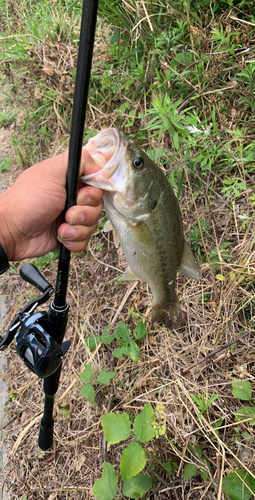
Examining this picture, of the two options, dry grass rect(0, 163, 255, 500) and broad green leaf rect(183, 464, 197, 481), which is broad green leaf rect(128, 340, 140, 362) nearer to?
dry grass rect(0, 163, 255, 500)

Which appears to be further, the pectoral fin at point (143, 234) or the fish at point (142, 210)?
the pectoral fin at point (143, 234)

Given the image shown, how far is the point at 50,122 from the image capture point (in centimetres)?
446

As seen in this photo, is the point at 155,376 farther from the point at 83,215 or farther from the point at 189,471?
the point at 83,215

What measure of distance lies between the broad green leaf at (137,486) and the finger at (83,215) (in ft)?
5.13

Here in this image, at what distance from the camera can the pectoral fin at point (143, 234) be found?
69.1 inches

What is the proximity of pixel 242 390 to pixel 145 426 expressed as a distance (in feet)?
1.98

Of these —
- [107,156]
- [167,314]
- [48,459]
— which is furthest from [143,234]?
[48,459]

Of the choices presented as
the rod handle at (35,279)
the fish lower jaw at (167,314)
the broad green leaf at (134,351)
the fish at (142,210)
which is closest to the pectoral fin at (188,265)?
the fish at (142,210)

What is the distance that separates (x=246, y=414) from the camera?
1.88 metres

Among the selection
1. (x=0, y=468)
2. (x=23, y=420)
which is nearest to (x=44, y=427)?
(x=23, y=420)

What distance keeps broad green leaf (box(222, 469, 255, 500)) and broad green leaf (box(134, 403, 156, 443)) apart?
17.7 inches

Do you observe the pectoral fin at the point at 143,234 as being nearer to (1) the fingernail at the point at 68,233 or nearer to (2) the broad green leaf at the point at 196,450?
(1) the fingernail at the point at 68,233

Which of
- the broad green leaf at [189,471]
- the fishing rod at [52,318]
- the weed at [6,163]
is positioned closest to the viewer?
the fishing rod at [52,318]

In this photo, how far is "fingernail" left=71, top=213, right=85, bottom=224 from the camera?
1.63 metres
